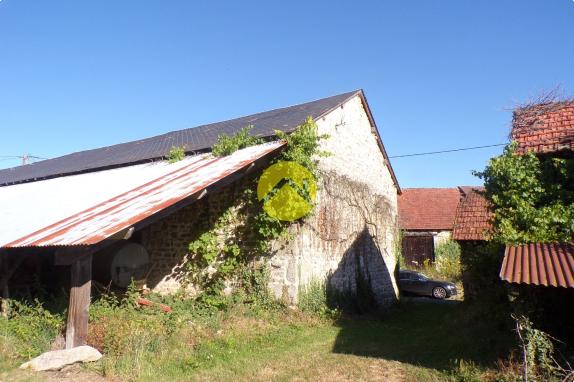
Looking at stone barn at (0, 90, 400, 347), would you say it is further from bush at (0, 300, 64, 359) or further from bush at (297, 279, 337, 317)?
bush at (0, 300, 64, 359)

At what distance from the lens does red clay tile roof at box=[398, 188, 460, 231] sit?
23734mm

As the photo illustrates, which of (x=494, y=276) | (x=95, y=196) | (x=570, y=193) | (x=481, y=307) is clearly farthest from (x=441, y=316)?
(x=95, y=196)

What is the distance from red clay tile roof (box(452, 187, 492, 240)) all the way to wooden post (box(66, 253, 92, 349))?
8566mm

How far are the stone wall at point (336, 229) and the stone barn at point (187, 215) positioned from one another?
3cm

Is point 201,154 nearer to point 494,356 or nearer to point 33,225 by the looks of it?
point 33,225

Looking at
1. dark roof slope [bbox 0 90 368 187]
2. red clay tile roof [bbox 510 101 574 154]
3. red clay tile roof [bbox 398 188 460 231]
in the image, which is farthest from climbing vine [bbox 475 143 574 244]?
red clay tile roof [bbox 398 188 460 231]

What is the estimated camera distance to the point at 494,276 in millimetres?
7570

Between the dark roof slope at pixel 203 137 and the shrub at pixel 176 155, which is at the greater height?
the dark roof slope at pixel 203 137

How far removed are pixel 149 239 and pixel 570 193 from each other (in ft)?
30.2

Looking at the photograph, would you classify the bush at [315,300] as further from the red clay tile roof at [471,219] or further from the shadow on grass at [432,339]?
the red clay tile roof at [471,219]

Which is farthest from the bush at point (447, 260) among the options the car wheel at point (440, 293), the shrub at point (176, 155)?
the shrub at point (176, 155)

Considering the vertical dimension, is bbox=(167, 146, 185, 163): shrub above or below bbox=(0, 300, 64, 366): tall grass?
above

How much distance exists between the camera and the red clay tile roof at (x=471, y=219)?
1055cm

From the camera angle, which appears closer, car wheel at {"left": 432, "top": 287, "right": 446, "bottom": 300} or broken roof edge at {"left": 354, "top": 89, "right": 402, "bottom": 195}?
broken roof edge at {"left": 354, "top": 89, "right": 402, "bottom": 195}
